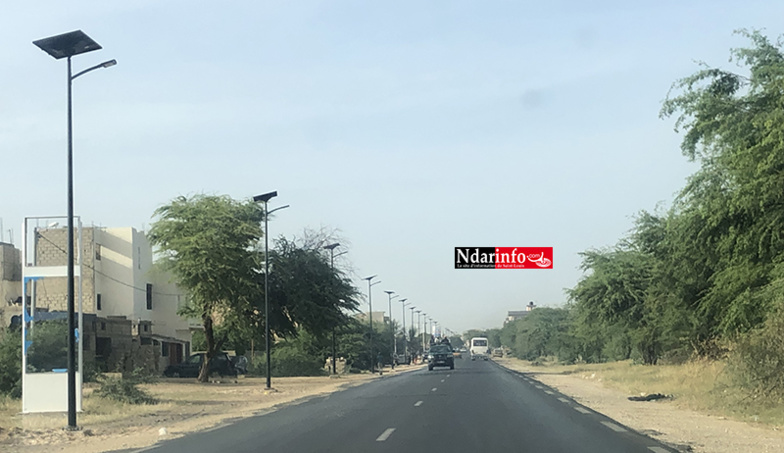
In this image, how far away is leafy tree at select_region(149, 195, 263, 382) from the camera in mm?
46062

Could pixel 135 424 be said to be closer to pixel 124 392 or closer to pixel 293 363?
pixel 124 392

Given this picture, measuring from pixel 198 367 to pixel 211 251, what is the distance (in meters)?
11.9

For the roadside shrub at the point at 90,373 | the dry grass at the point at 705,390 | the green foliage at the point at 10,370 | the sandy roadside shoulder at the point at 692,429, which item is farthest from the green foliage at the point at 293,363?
the sandy roadside shoulder at the point at 692,429

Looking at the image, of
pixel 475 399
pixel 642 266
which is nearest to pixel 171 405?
pixel 475 399

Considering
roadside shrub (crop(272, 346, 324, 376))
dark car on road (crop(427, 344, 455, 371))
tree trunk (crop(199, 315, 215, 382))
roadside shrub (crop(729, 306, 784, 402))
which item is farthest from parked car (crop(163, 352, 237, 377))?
roadside shrub (crop(729, 306, 784, 402))

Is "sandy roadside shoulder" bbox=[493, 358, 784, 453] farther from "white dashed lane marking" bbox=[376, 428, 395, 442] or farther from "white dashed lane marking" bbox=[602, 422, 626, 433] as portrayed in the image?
"white dashed lane marking" bbox=[376, 428, 395, 442]

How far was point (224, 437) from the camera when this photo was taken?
697 inches

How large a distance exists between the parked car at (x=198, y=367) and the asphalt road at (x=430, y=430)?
29.7 meters

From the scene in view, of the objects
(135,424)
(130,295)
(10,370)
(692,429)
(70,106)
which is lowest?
(135,424)

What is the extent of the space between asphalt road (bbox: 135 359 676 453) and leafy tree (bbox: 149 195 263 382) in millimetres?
20697

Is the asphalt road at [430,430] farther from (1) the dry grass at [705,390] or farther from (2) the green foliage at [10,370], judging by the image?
(2) the green foliage at [10,370]

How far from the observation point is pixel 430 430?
1750cm

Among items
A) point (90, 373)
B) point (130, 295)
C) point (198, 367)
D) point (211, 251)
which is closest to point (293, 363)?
point (198, 367)

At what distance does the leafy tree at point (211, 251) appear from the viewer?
46062 millimetres
